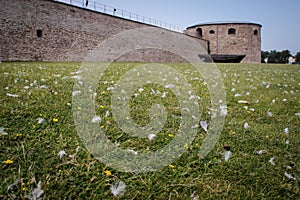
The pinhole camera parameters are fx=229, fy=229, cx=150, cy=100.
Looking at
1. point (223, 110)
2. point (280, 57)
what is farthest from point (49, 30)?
point (280, 57)

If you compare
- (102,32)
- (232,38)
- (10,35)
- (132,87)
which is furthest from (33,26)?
(232,38)

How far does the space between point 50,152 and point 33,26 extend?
48.6 feet

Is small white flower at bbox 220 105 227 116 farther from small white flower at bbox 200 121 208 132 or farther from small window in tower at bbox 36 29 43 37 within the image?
small window in tower at bbox 36 29 43 37

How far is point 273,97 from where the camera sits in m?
4.20

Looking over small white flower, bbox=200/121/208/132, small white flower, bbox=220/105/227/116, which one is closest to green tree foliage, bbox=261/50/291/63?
small white flower, bbox=220/105/227/116

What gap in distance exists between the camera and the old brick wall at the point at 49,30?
13109mm

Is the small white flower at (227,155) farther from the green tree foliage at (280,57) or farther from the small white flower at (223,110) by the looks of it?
the green tree foliage at (280,57)

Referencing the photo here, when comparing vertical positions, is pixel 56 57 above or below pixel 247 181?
above

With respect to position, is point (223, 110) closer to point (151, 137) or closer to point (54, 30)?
point (151, 137)

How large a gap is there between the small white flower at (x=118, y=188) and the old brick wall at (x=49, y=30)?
552 inches

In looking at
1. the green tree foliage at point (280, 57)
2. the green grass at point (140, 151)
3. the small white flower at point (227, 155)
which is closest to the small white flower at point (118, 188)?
the green grass at point (140, 151)

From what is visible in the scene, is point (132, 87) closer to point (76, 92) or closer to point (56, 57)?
point (76, 92)

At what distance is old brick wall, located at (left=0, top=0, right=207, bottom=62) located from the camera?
13.1 meters

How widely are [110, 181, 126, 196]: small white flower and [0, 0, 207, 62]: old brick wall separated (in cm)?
→ 1403
